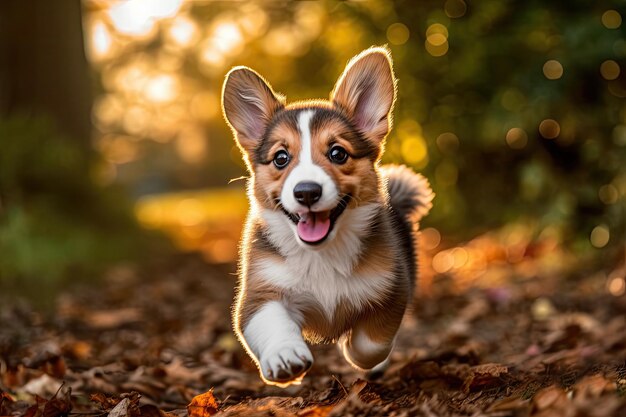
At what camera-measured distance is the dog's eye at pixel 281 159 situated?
349cm

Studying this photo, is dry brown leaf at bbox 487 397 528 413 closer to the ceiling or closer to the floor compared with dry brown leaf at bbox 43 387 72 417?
closer to the ceiling

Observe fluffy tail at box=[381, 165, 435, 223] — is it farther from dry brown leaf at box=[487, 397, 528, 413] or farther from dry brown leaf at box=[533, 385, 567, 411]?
dry brown leaf at box=[533, 385, 567, 411]

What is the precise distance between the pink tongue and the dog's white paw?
17.2 inches

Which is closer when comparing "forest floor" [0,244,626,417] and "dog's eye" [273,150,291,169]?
"forest floor" [0,244,626,417]

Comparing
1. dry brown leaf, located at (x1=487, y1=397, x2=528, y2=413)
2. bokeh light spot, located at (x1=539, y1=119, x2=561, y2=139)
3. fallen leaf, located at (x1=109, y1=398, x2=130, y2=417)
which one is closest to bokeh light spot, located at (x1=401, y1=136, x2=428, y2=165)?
bokeh light spot, located at (x1=539, y1=119, x2=561, y2=139)

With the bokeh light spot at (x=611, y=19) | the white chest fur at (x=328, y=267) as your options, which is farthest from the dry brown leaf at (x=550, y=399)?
the bokeh light spot at (x=611, y=19)

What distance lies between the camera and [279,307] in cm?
346

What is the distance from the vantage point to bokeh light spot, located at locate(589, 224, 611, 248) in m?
7.06

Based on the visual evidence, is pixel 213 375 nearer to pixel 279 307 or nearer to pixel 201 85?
pixel 279 307

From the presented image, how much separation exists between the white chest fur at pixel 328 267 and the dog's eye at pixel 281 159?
8.1 inches

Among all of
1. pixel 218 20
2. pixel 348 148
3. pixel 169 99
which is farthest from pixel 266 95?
pixel 169 99

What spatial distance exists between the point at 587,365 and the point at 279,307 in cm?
152

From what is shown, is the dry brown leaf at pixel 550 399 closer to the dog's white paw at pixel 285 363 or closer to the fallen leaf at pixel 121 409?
the dog's white paw at pixel 285 363

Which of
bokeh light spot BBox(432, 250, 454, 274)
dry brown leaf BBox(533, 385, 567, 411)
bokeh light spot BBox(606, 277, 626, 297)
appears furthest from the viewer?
bokeh light spot BBox(432, 250, 454, 274)
